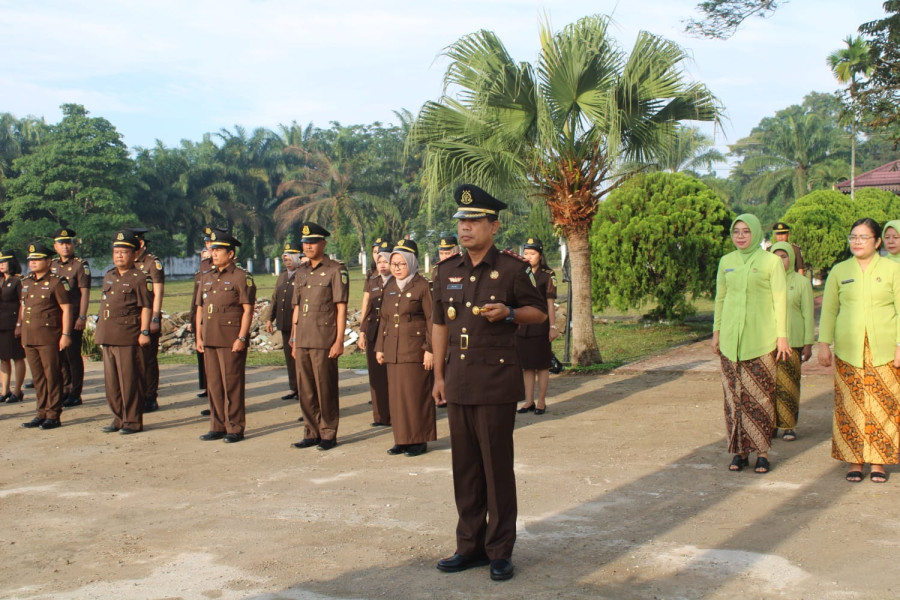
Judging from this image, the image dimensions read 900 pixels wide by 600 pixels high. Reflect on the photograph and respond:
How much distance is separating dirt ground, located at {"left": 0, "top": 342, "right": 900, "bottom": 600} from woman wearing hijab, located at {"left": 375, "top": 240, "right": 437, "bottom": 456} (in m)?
0.23

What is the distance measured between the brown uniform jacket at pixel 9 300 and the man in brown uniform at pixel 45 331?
4.74ft

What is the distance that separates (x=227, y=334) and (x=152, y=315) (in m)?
1.26

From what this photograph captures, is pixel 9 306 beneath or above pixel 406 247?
beneath

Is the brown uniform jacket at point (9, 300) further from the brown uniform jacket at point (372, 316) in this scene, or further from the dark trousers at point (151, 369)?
the brown uniform jacket at point (372, 316)

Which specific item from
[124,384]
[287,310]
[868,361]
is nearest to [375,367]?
[287,310]

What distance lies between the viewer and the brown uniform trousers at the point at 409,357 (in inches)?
299

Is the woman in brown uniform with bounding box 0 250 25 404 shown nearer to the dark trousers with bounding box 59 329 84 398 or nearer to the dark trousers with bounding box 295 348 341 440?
the dark trousers with bounding box 59 329 84 398

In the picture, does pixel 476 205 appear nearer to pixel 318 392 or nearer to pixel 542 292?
pixel 318 392

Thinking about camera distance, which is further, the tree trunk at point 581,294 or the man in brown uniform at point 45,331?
the tree trunk at point 581,294

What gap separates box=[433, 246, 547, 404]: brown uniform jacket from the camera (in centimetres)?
463

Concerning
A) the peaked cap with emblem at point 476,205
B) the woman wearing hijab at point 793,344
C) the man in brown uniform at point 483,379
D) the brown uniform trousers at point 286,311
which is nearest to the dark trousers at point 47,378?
the brown uniform trousers at point 286,311

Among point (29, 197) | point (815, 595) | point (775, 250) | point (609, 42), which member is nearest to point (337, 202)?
point (29, 197)

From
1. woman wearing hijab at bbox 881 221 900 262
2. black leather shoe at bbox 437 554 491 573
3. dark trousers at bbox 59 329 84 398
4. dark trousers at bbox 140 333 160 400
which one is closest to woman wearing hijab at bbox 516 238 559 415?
woman wearing hijab at bbox 881 221 900 262

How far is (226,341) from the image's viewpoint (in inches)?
327
